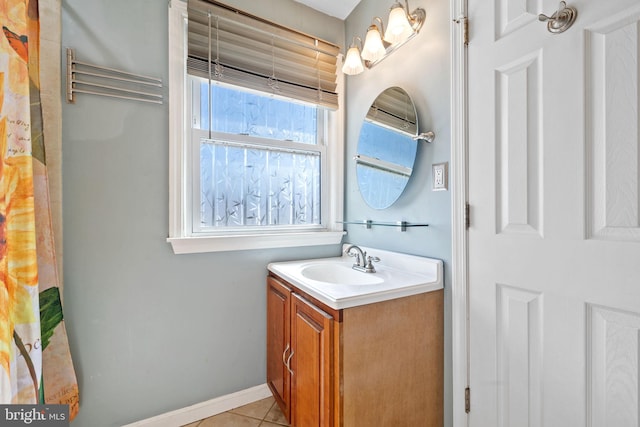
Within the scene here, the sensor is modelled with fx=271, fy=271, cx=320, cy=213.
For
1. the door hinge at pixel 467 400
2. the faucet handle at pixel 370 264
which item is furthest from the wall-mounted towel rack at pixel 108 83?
the door hinge at pixel 467 400

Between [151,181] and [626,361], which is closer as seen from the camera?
[626,361]

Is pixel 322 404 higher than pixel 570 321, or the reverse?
pixel 570 321

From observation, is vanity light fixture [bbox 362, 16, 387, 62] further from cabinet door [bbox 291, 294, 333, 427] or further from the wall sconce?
cabinet door [bbox 291, 294, 333, 427]

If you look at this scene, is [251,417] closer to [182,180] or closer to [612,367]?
[182,180]

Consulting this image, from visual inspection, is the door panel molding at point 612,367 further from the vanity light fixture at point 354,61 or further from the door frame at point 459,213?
the vanity light fixture at point 354,61

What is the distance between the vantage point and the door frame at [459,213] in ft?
3.72

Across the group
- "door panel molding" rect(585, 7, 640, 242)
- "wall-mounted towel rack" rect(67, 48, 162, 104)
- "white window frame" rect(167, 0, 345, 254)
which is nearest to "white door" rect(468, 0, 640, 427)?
"door panel molding" rect(585, 7, 640, 242)

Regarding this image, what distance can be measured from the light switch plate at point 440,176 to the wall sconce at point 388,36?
0.67m

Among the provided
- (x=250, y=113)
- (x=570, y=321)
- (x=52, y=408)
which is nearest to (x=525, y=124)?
(x=570, y=321)

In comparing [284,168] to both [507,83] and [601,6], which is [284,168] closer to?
[507,83]

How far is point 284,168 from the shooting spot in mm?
1817

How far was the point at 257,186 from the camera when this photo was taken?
5.70ft

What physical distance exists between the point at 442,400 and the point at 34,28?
2.30m

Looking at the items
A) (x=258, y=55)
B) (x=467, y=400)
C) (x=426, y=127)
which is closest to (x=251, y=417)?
(x=467, y=400)
